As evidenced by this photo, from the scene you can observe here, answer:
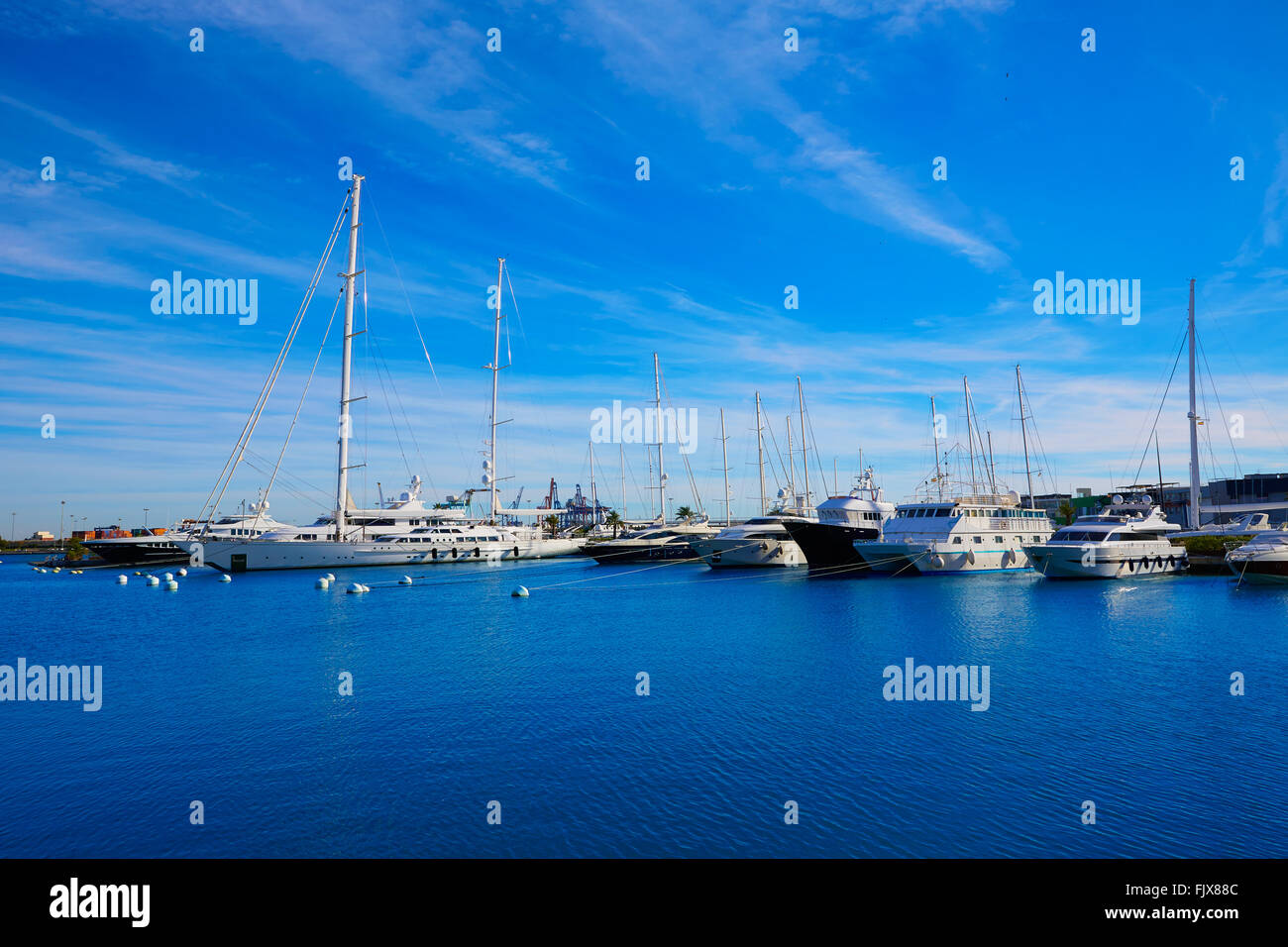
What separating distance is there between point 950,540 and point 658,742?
59.1m

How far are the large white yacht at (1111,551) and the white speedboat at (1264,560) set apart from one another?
7785 mm

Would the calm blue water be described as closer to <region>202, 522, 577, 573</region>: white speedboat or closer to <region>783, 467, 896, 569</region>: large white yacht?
<region>783, 467, 896, 569</region>: large white yacht

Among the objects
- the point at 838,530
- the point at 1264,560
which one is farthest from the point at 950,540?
the point at 1264,560

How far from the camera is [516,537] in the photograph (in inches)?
4754

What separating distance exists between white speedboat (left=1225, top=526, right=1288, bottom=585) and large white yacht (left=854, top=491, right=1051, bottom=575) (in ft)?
65.3

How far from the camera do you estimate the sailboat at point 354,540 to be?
280 feet

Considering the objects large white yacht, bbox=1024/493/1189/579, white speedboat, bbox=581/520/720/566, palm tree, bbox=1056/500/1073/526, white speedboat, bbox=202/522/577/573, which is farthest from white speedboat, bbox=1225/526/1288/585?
palm tree, bbox=1056/500/1073/526

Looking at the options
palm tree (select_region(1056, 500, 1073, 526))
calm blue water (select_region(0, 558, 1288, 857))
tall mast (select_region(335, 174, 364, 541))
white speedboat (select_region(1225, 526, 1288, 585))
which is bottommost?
calm blue water (select_region(0, 558, 1288, 857))

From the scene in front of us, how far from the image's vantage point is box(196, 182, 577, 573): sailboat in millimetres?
85375

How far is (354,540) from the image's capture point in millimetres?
93250

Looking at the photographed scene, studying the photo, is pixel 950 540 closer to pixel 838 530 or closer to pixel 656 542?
pixel 838 530
